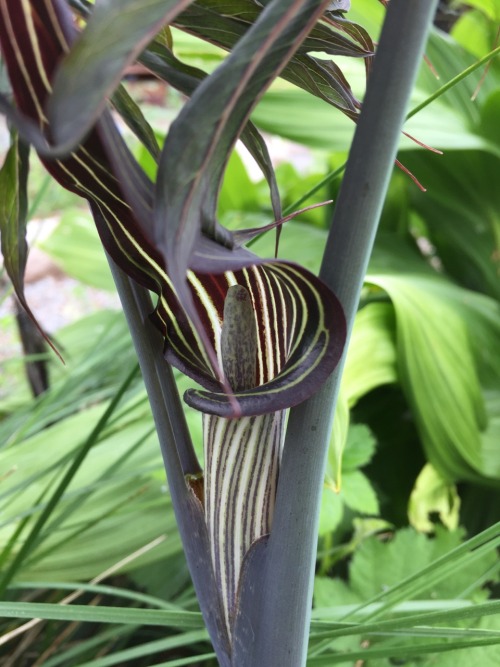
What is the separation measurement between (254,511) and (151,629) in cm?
49

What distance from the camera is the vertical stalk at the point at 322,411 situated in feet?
0.61

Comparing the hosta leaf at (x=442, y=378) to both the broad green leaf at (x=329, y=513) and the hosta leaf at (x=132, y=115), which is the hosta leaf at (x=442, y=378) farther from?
the hosta leaf at (x=132, y=115)

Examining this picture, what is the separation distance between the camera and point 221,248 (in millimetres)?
183

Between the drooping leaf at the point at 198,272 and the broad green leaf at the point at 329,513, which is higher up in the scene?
the drooping leaf at the point at 198,272

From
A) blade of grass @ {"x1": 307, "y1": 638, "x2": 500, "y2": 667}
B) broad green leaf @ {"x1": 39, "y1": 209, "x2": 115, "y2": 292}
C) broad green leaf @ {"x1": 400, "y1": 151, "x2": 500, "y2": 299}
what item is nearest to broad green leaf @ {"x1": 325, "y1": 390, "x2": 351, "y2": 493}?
blade of grass @ {"x1": 307, "y1": 638, "x2": 500, "y2": 667}

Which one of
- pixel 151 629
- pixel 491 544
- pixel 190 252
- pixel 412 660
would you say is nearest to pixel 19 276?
pixel 190 252

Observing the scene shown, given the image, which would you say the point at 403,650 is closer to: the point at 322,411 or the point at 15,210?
the point at 322,411

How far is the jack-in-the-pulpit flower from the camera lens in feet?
0.60

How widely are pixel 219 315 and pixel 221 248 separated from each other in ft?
0.35

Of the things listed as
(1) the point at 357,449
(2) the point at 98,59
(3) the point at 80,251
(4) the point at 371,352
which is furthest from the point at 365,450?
A: (3) the point at 80,251

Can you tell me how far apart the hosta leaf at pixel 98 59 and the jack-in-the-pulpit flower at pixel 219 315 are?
0.04 ft

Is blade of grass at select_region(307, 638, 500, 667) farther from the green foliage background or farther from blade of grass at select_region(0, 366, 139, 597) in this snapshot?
blade of grass at select_region(0, 366, 139, 597)

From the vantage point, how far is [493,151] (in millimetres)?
809

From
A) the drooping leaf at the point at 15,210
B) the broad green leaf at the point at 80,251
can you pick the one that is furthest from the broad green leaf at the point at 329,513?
the broad green leaf at the point at 80,251
